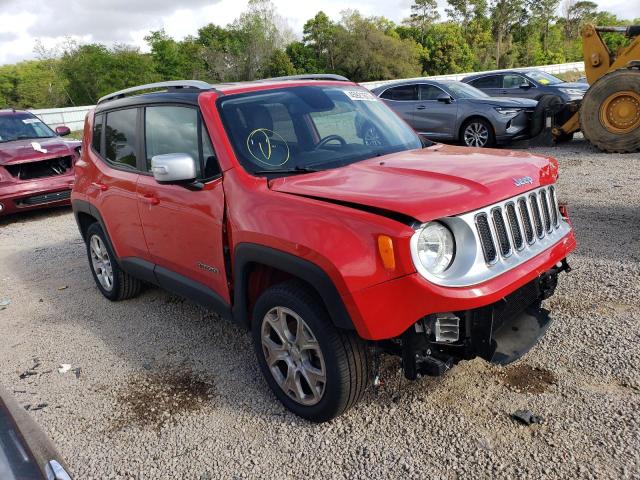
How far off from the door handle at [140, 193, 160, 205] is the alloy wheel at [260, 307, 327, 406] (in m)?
1.35

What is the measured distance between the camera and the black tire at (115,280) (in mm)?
4906

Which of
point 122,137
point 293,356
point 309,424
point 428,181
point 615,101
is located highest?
point 122,137

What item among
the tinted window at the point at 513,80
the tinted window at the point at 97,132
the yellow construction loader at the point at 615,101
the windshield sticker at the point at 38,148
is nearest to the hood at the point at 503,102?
the yellow construction loader at the point at 615,101

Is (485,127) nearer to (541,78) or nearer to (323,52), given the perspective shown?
(541,78)

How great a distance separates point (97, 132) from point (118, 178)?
0.84m

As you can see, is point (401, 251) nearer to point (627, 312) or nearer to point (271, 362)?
point (271, 362)

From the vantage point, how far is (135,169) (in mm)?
4164

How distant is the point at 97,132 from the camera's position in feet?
16.1

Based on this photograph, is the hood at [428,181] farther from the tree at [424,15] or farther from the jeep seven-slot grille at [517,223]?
the tree at [424,15]

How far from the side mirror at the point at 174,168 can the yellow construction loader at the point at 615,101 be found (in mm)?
8841

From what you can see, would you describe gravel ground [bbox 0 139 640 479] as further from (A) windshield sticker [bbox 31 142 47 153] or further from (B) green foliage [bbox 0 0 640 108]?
(B) green foliage [bbox 0 0 640 108]

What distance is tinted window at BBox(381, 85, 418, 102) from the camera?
12.3 m

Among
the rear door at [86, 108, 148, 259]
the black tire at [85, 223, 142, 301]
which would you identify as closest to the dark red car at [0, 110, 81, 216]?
the black tire at [85, 223, 142, 301]

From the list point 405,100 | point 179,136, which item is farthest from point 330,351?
point 405,100
